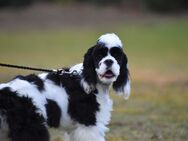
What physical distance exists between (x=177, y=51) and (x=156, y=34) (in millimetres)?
8683

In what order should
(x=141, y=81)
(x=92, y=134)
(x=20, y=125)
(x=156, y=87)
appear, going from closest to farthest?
(x=20, y=125) < (x=92, y=134) < (x=156, y=87) < (x=141, y=81)

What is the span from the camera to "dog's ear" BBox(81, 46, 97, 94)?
A: 902cm

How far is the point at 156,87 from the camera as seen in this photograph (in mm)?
20547

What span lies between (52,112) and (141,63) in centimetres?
1974

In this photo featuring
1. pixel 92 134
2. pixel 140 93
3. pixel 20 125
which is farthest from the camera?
pixel 140 93

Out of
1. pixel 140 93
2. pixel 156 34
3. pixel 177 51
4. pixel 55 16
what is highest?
pixel 55 16

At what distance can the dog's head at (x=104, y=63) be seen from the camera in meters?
8.80

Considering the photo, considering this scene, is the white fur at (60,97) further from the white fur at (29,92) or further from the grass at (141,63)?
the grass at (141,63)

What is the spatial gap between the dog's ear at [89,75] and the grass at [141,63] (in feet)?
2.55

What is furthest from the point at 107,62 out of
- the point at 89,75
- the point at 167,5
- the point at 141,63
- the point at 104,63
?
the point at 167,5

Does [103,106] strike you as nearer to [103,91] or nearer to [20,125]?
[103,91]

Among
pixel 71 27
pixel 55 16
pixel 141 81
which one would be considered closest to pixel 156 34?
pixel 71 27

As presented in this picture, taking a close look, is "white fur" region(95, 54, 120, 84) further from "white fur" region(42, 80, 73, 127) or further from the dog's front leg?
the dog's front leg

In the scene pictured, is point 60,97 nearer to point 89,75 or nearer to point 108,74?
point 89,75
